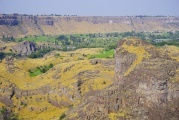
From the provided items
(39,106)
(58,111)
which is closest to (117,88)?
(58,111)

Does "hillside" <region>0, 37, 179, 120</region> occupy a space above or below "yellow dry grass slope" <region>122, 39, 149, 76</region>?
below

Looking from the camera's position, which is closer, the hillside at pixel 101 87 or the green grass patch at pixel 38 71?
the hillside at pixel 101 87

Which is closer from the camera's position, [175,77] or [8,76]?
[175,77]

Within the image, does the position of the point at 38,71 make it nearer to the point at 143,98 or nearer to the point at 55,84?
the point at 55,84

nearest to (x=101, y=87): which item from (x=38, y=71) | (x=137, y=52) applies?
(x=137, y=52)

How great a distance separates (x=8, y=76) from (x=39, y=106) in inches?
695

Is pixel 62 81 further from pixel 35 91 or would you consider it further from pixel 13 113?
pixel 13 113

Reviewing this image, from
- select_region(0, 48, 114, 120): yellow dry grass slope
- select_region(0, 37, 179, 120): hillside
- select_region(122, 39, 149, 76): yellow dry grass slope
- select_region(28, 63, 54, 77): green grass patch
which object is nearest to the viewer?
select_region(0, 37, 179, 120): hillside

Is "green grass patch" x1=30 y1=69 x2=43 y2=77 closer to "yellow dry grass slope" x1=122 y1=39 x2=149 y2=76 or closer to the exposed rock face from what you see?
"yellow dry grass slope" x1=122 y1=39 x2=149 y2=76

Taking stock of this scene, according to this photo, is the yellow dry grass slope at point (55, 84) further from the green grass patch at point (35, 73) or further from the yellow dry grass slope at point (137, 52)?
the yellow dry grass slope at point (137, 52)

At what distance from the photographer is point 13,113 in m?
82.4

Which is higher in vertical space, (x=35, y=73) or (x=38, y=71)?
(x=38, y=71)

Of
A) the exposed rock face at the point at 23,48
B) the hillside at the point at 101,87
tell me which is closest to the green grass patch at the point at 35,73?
the hillside at the point at 101,87

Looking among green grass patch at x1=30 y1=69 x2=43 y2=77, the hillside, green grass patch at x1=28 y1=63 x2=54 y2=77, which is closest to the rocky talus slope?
the hillside
